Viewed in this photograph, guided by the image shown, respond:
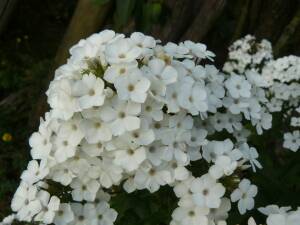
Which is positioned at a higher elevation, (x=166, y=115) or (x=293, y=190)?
(x=166, y=115)

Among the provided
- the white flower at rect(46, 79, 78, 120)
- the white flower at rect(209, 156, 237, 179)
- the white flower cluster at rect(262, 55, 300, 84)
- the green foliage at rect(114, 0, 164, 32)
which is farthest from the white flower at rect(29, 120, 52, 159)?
the white flower cluster at rect(262, 55, 300, 84)

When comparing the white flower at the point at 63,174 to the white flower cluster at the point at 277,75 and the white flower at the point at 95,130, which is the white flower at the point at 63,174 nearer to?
the white flower at the point at 95,130

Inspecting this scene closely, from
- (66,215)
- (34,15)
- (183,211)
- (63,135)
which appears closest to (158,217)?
(183,211)

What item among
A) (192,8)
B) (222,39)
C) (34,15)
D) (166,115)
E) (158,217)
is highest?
(166,115)

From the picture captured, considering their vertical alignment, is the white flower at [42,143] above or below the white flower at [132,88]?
below

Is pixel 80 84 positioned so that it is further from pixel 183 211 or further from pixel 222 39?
pixel 222 39

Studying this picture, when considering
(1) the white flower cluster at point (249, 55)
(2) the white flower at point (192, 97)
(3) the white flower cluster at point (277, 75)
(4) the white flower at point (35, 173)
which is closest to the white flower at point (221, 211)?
(2) the white flower at point (192, 97)

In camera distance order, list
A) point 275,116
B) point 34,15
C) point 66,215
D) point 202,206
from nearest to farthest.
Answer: point 202,206, point 66,215, point 275,116, point 34,15

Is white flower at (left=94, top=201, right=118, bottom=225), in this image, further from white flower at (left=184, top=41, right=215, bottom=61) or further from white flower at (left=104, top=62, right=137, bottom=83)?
white flower at (left=184, top=41, right=215, bottom=61)
